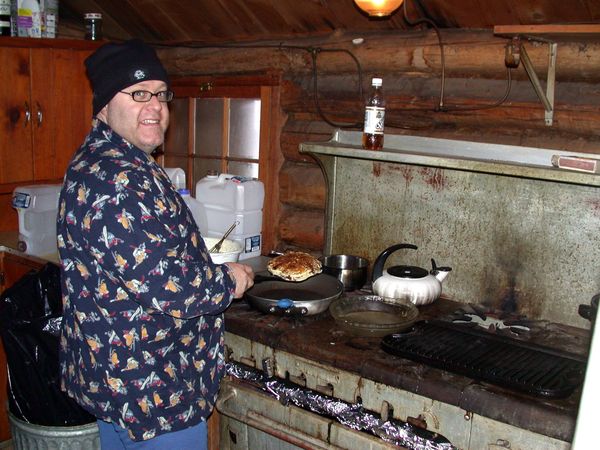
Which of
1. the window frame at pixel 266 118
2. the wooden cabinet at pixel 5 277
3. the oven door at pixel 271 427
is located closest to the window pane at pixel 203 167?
the window frame at pixel 266 118

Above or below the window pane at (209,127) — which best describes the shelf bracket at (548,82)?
above

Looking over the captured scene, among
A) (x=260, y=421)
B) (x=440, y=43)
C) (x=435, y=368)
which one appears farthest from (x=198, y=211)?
(x=435, y=368)

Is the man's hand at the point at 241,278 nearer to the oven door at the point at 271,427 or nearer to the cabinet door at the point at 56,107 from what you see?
the oven door at the point at 271,427

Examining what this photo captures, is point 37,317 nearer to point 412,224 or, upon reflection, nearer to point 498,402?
point 412,224

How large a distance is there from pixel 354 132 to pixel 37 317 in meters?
1.64

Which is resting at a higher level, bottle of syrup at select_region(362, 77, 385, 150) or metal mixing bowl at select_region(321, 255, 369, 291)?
bottle of syrup at select_region(362, 77, 385, 150)

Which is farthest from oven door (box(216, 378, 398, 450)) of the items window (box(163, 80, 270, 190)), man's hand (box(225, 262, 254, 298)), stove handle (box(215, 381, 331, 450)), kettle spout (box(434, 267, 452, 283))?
window (box(163, 80, 270, 190))

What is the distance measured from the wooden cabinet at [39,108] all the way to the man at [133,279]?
1.80 m

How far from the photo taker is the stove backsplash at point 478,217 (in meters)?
2.42

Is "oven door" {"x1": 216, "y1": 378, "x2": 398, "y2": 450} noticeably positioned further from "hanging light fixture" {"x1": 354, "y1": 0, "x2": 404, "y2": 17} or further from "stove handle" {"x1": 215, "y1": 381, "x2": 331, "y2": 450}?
"hanging light fixture" {"x1": 354, "y1": 0, "x2": 404, "y2": 17}

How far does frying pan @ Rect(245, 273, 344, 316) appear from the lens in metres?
2.43

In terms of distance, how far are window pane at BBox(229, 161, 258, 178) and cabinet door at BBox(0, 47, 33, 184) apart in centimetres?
115

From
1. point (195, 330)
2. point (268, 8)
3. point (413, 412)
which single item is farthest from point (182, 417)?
point (268, 8)

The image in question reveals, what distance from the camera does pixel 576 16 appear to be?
2.36 metres
